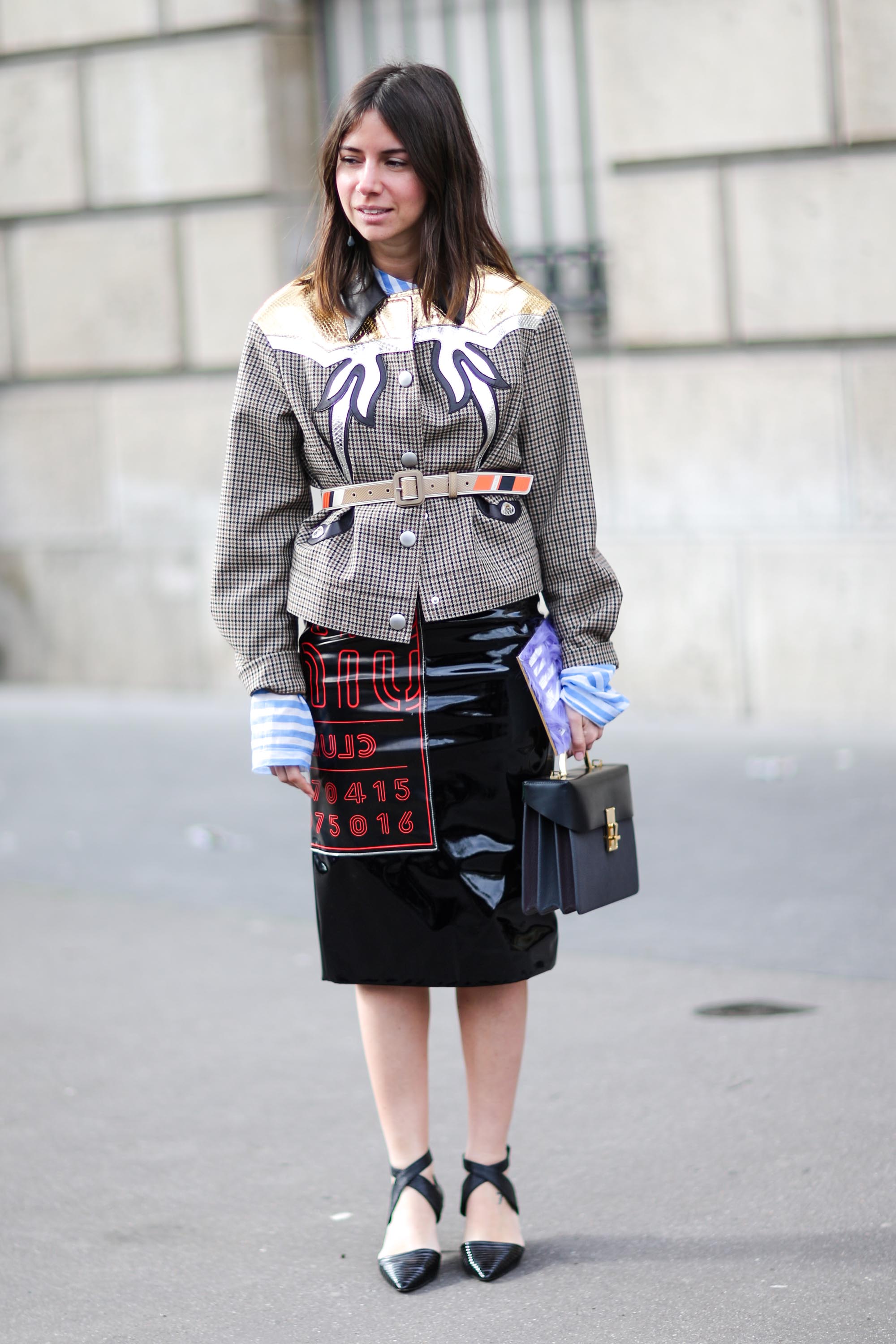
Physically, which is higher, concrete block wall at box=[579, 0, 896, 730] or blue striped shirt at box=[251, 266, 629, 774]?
concrete block wall at box=[579, 0, 896, 730]

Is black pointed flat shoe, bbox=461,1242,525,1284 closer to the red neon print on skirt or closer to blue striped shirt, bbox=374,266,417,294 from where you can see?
the red neon print on skirt

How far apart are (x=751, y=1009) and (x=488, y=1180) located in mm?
1396

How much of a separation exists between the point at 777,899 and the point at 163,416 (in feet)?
14.3

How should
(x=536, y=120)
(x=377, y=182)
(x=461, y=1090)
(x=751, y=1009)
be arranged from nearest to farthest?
(x=377, y=182)
(x=461, y=1090)
(x=751, y=1009)
(x=536, y=120)

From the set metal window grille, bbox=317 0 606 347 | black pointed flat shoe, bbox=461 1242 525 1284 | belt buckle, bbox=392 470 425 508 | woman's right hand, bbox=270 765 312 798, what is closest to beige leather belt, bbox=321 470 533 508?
belt buckle, bbox=392 470 425 508

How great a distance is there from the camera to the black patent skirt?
3.03 m

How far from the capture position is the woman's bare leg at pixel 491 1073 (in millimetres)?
3137

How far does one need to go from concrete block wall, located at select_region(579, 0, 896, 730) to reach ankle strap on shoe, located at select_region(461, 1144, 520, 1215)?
4.02 meters

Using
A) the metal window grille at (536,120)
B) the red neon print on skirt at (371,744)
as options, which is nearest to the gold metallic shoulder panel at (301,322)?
the red neon print on skirt at (371,744)

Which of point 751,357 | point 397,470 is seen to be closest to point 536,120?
point 751,357

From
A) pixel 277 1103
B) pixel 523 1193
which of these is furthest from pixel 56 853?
pixel 523 1193

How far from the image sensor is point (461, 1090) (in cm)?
398

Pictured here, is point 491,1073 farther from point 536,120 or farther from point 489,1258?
point 536,120

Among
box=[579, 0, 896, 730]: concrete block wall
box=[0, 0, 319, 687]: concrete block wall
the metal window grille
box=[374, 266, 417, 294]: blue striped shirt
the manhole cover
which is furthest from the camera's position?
box=[0, 0, 319, 687]: concrete block wall
